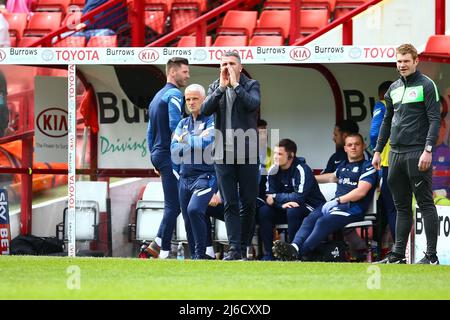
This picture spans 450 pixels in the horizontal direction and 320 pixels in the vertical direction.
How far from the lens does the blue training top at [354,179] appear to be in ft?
43.2

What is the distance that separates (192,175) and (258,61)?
5.18 ft

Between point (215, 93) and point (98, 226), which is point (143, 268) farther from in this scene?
point (98, 226)

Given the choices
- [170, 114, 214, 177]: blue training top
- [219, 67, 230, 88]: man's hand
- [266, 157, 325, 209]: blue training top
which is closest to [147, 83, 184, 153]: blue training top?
[170, 114, 214, 177]: blue training top

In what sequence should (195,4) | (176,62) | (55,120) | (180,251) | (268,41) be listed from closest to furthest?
(176,62) < (180,251) < (55,120) < (268,41) < (195,4)

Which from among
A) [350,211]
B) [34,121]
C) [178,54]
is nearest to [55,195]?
[34,121]

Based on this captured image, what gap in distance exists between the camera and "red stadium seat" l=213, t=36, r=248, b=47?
16984mm

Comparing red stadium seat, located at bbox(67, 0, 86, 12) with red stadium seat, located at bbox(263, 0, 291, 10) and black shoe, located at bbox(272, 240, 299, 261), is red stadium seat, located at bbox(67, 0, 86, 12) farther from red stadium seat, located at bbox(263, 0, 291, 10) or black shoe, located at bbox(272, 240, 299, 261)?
black shoe, located at bbox(272, 240, 299, 261)

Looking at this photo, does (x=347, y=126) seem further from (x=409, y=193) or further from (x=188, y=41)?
(x=188, y=41)

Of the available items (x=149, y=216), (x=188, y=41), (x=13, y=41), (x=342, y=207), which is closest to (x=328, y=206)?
(x=342, y=207)

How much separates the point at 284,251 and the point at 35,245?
3.55m

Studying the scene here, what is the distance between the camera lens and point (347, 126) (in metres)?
14.3

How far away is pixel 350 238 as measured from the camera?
14.0 metres

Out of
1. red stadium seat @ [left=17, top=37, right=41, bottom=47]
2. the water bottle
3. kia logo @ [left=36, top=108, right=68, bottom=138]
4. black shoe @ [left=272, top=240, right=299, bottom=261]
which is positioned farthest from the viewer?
red stadium seat @ [left=17, top=37, right=41, bottom=47]

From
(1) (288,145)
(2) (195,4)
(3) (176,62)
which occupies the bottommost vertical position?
(1) (288,145)
